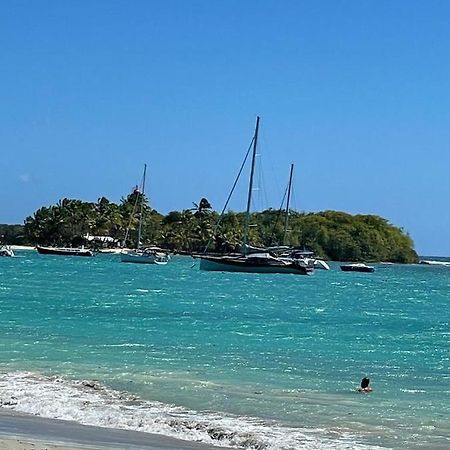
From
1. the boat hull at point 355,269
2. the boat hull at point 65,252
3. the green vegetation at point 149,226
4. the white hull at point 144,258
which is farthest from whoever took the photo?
the green vegetation at point 149,226

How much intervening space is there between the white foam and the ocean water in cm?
3

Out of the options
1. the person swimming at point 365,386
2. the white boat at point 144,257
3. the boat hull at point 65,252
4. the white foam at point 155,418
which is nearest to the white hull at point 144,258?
the white boat at point 144,257

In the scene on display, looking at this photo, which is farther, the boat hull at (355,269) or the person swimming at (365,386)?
the boat hull at (355,269)

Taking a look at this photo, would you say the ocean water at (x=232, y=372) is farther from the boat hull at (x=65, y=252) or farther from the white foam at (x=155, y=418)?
the boat hull at (x=65, y=252)

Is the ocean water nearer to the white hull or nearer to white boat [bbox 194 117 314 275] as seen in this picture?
white boat [bbox 194 117 314 275]

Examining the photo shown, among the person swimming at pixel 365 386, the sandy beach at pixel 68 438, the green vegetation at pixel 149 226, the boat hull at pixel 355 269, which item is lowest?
the sandy beach at pixel 68 438

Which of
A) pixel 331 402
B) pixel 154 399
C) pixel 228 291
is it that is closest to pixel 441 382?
pixel 331 402

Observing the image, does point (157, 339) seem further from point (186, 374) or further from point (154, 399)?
point (154, 399)

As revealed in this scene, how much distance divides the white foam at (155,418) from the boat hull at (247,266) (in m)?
76.6

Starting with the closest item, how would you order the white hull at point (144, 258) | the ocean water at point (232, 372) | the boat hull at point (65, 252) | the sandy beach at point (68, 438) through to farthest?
the sandy beach at point (68, 438) < the ocean water at point (232, 372) < the white hull at point (144, 258) < the boat hull at point (65, 252)

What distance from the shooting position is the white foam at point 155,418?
14.5m

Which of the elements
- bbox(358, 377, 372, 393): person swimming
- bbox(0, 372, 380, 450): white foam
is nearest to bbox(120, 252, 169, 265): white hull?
bbox(358, 377, 372, 393): person swimming

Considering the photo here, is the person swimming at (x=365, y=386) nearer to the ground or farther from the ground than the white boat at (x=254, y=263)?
nearer to the ground

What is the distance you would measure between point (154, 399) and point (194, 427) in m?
3.17
